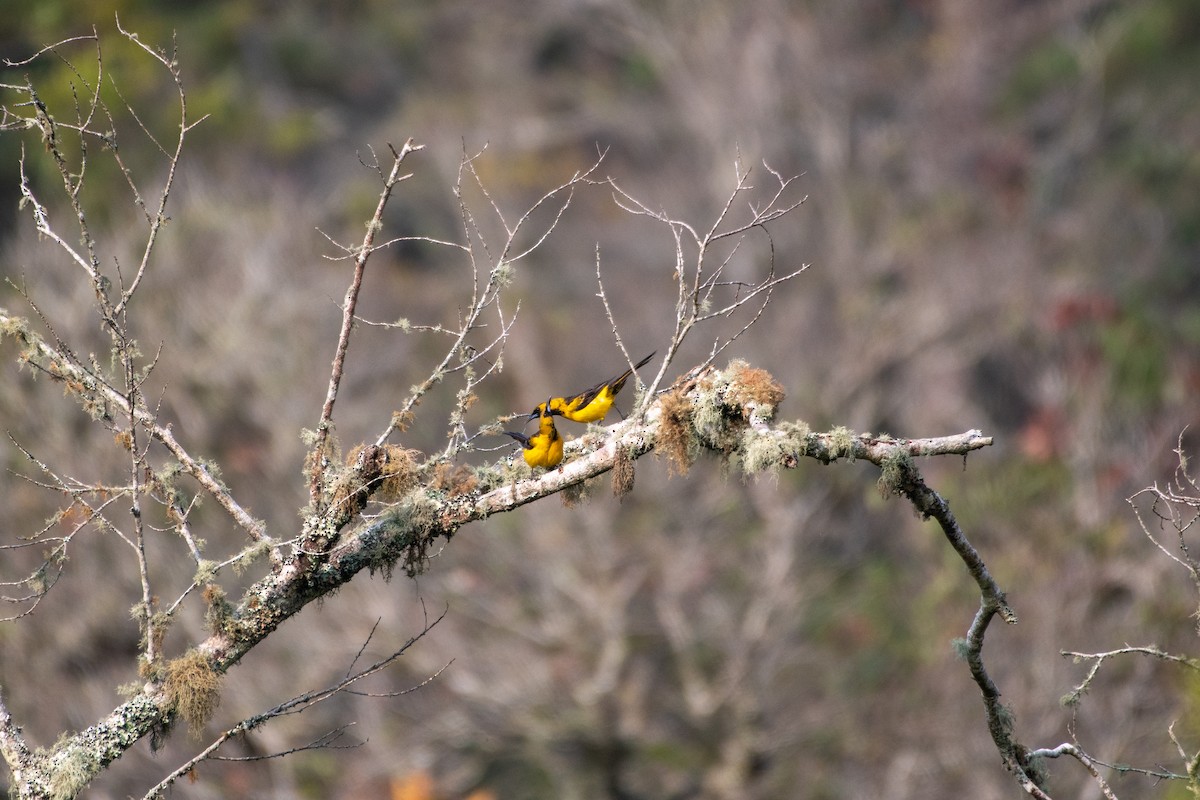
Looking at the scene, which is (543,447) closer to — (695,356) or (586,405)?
(586,405)

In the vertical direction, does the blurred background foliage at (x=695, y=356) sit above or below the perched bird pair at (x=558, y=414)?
above

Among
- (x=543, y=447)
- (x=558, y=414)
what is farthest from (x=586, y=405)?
(x=543, y=447)

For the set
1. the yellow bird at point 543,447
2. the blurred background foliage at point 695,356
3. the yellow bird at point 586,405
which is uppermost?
the blurred background foliage at point 695,356

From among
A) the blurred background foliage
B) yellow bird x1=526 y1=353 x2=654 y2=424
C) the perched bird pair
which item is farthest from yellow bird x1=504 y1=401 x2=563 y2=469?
the blurred background foliage

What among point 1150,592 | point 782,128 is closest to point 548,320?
point 782,128

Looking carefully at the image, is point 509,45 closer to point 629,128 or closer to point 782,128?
point 629,128

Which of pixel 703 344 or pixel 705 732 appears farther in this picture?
pixel 703 344

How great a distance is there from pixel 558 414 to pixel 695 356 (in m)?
19.4

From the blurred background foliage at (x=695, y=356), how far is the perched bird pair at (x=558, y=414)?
41.2 inches

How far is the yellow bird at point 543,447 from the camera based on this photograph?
301 inches

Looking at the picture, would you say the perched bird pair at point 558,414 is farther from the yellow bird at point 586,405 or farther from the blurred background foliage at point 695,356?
the blurred background foliage at point 695,356

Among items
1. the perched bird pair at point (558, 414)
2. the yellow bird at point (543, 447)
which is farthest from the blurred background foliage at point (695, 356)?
the yellow bird at point (543, 447)

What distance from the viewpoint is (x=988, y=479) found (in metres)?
25.1

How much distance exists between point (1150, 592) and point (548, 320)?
1537 centimetres
